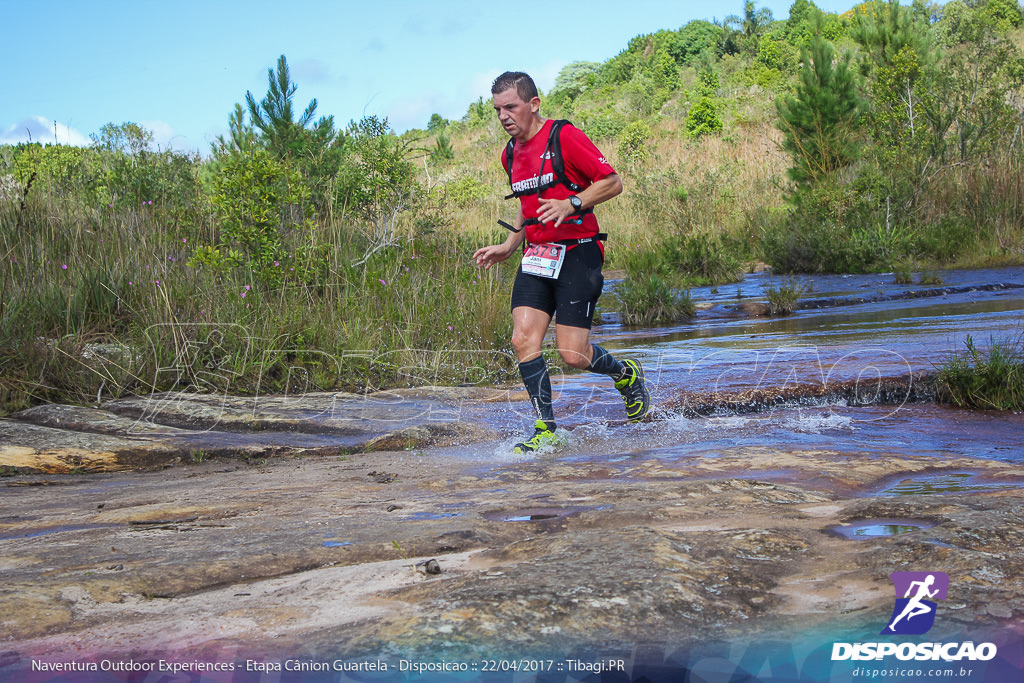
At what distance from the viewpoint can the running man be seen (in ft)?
15.8

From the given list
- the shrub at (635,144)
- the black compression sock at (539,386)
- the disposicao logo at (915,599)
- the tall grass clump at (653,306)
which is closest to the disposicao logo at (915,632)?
the disposicao logo at (915,599)

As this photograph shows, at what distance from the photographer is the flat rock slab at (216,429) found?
4738 mm

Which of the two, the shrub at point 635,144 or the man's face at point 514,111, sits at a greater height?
the shrub at point 635,144

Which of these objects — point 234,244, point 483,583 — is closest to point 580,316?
point 483,583

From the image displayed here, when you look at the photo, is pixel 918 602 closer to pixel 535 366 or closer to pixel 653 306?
pixel 535 366

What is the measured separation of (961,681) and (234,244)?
25.4ft

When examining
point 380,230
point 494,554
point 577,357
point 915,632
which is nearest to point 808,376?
point 577,357

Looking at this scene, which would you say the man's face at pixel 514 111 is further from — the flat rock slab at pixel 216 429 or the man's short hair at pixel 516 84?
the flat rock slab at pixel 216 429

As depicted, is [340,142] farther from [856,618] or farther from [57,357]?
[856,618]

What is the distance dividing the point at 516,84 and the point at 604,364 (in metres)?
1.75

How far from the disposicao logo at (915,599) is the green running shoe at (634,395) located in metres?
3.46

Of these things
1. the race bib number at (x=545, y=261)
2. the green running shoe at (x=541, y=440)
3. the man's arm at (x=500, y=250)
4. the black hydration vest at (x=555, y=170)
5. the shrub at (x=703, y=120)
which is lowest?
the green running shoe at (x=541, y=440)

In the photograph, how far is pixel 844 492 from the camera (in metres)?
3.33

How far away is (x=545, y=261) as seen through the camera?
4965mm
